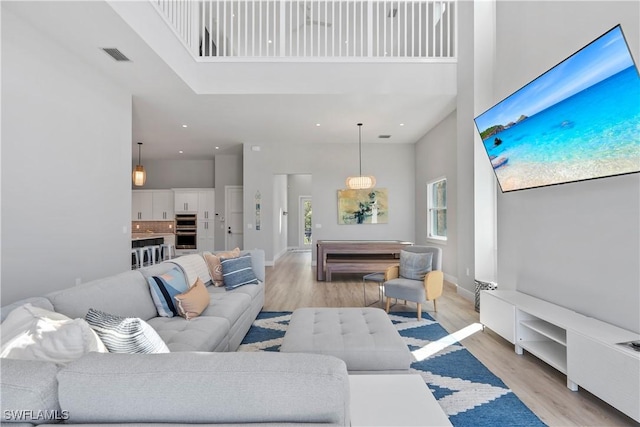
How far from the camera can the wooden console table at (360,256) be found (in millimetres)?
6098

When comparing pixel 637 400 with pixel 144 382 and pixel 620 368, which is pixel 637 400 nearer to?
pixel 620 368

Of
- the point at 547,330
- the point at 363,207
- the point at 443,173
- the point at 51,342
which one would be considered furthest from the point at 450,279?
the point at 51,342

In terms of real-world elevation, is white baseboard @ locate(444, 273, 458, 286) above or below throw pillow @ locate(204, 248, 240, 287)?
below

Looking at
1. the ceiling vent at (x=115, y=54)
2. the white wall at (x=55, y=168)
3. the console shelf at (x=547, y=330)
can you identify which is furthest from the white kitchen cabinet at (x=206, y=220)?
the console shelf at (x=547, y=330)

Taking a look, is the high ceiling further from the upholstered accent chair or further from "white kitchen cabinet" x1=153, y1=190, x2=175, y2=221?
"white kitchen cabinet" x1=153, y1=190, x2=175, y2=221

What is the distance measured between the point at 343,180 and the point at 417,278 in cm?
446

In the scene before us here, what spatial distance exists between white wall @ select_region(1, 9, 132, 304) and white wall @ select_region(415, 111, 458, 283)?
5242 millimetres

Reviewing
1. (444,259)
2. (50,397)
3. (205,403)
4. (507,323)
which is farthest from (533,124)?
(444,259)

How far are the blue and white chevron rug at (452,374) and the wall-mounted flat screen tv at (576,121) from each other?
1614mm

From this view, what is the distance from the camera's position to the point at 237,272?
3.83 metres

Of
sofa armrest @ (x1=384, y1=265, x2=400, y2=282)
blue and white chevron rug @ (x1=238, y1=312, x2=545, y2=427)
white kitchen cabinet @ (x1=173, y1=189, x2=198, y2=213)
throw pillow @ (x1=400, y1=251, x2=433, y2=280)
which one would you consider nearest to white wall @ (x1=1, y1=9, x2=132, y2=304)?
blue and white chevron rug @ (x1=238, y1=312, x2=545, y2=427)

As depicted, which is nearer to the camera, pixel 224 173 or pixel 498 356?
pixel 498 356

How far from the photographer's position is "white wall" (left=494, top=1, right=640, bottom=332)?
2312mm

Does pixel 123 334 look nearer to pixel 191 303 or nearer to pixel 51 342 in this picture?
pixel 51 342
